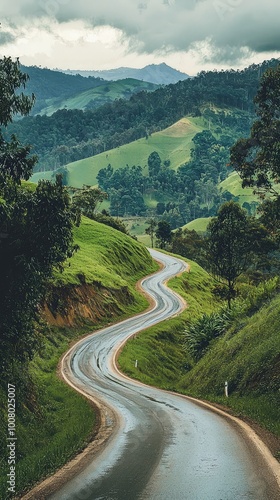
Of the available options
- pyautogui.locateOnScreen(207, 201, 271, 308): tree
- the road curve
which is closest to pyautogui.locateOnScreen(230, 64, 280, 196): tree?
the road curve

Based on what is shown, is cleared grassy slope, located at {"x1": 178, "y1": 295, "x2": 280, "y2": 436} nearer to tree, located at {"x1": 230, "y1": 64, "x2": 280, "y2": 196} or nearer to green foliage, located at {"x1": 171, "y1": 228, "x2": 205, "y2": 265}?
tree, located at {"x1": 230, "y1": 64, "x2": 280, "y2": 196}

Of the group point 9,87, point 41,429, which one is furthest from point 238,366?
point 9,87

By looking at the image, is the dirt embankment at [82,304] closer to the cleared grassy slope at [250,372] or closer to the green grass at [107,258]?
the green grass at [107,258]

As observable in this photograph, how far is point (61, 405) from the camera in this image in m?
24.8

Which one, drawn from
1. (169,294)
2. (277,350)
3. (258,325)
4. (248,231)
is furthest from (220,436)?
(169,294)

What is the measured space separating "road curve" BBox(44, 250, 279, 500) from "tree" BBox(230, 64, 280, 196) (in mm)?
14452

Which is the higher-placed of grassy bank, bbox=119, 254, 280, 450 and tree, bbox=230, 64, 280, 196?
tree, bbox=230, 64, 280, 196

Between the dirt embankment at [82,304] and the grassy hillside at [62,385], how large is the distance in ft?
0.73

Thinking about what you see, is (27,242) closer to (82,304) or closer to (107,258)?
(82,304)

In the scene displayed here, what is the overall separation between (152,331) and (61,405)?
101 feet

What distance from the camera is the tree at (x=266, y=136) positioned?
2695cm

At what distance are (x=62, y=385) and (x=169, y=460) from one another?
72.8 ft

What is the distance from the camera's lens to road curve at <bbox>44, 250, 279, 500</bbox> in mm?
8602

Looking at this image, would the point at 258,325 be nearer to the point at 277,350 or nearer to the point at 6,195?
the point at 277,350
